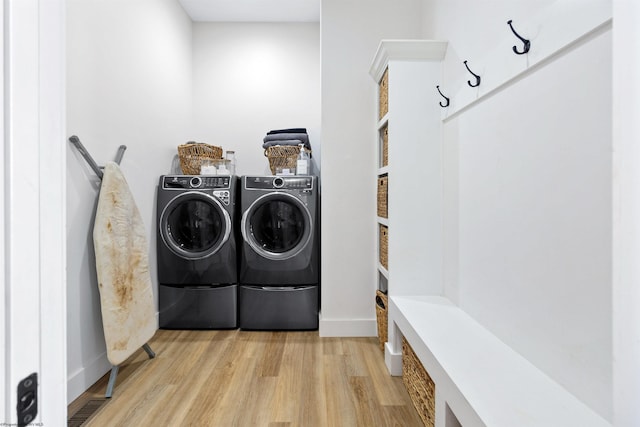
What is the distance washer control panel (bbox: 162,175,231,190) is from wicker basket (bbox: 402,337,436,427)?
161cm

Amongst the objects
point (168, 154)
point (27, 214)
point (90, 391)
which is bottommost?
point (90, 391)

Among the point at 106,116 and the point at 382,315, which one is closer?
the point at 106,116

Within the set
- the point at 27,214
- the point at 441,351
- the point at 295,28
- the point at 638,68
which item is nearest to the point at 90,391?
the point at 441,351

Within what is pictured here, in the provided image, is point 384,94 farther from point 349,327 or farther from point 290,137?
point 349,327

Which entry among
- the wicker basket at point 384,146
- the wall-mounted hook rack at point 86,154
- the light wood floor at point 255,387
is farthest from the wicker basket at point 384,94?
the wall-mounted hook rack at point 86,154

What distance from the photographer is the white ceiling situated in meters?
3.04

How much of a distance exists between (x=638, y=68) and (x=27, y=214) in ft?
2.62

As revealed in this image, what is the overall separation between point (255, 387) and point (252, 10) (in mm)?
2913

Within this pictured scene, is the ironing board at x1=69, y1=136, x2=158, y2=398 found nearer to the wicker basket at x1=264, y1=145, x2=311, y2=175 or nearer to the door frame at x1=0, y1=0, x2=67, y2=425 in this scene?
the wicker basket at x1=264, y1=145, x2=311, y2=175

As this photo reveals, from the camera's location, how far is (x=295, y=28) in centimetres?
338

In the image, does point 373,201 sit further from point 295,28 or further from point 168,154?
point 295,28

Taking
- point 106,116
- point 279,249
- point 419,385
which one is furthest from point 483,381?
point 106,116

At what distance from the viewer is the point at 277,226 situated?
2.73 meters

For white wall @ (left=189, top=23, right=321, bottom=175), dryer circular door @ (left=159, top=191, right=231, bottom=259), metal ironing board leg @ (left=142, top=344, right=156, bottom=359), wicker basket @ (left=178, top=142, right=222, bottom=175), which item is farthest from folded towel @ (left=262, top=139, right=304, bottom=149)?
metal ironing board leg @ (left=142, top=344, right=156, bottom=359)
